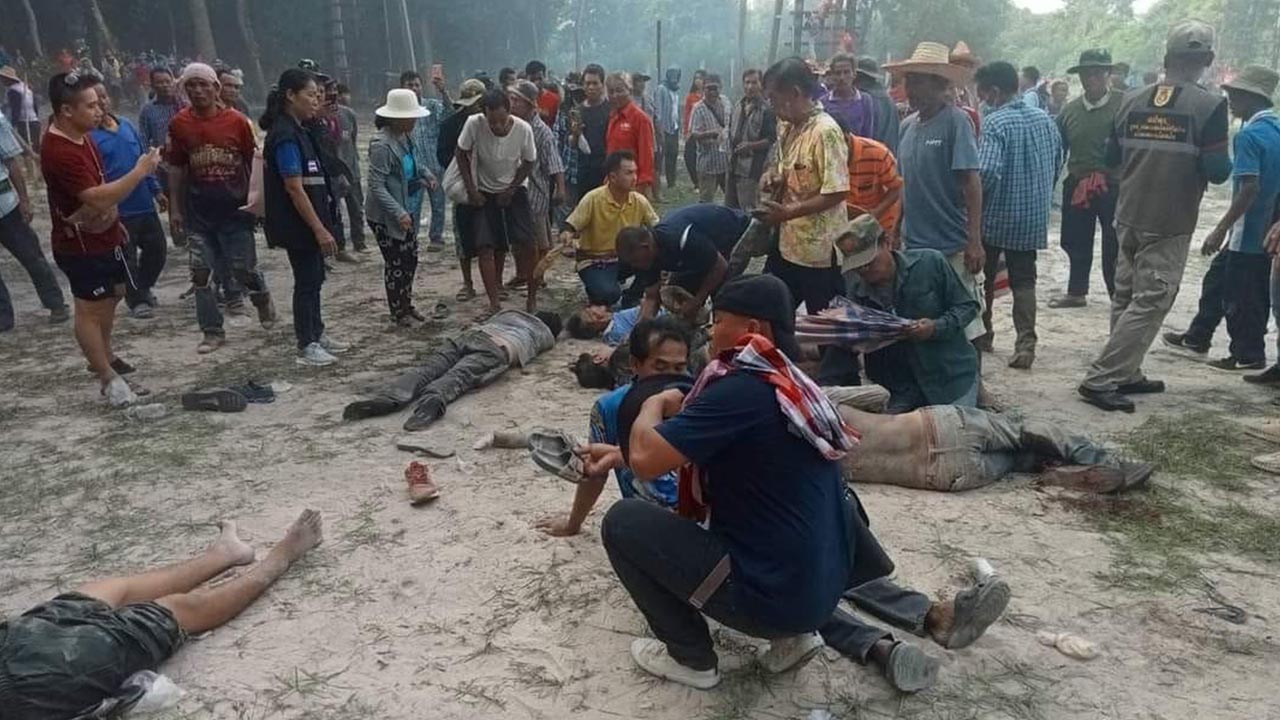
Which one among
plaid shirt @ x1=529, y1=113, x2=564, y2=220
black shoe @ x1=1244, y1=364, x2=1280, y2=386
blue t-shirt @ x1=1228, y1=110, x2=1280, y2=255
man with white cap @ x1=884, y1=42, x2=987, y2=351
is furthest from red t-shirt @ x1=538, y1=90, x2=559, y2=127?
black shoe @ x1=1244, y1=364, x2=1280, y2=386

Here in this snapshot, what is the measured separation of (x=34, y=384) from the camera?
217 inches

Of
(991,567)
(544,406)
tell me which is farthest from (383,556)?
(991,567)

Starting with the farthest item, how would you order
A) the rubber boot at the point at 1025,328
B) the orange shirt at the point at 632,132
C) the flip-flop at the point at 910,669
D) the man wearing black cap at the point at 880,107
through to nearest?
the orange shirt at the point at 632,132
the man wearing black cap at the point at 880,107
the rubber boot at the point at 1025,328
the flip-flop at the point at 910,669

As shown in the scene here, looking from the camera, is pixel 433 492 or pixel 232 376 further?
pixel 232 376

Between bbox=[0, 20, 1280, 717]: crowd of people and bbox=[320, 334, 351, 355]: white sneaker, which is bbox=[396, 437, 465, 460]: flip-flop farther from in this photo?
bbox=[320, 334, 351, 355]: white sneaker

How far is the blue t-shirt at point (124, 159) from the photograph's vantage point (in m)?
6.36

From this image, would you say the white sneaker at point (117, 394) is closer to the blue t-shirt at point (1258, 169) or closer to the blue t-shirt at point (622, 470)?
the blue t-shirt at point (622, 470)

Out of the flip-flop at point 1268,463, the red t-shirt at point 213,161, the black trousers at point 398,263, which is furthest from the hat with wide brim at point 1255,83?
the red t-shirt at point 213,161

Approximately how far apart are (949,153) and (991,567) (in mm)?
2506

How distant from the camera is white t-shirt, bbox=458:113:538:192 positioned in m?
6.57

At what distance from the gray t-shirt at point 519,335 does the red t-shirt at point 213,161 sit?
1909 mm

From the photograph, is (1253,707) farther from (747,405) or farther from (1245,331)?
(1245,331)

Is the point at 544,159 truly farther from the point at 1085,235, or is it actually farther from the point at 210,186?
the point at 1085,235

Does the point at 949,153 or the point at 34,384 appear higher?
the point at 949,153
